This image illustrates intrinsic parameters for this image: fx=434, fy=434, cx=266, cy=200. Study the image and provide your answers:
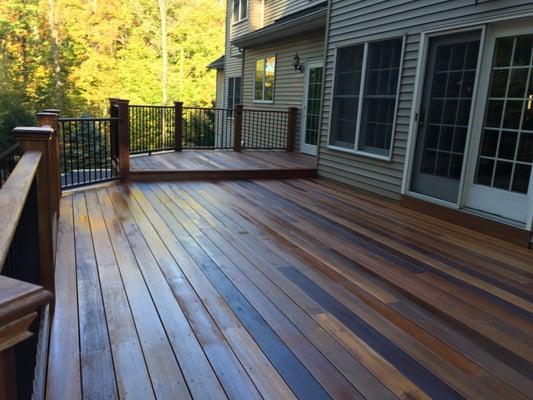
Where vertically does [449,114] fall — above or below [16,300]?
above

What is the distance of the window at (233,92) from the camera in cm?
1327

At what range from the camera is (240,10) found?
13016 millimetres

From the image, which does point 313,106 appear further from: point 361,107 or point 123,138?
point 123,138

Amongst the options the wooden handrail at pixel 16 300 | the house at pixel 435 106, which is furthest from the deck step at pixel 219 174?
the wooden handrail at pixel 16 300

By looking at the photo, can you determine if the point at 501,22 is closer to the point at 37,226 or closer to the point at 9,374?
the point at 37,226

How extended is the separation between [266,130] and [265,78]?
1.48m

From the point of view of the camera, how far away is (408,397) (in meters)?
1.74

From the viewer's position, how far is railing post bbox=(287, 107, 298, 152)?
29.8 ft

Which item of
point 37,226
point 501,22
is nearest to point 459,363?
point 37,226

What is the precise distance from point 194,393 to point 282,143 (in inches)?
325

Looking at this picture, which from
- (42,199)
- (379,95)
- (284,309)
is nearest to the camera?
(42,199)

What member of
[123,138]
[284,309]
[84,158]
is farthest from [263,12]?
[284,309]

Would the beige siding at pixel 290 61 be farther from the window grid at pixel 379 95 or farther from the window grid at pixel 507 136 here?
the window grid at pixel 507 136

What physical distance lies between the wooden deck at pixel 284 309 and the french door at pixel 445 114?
1.96 ft
